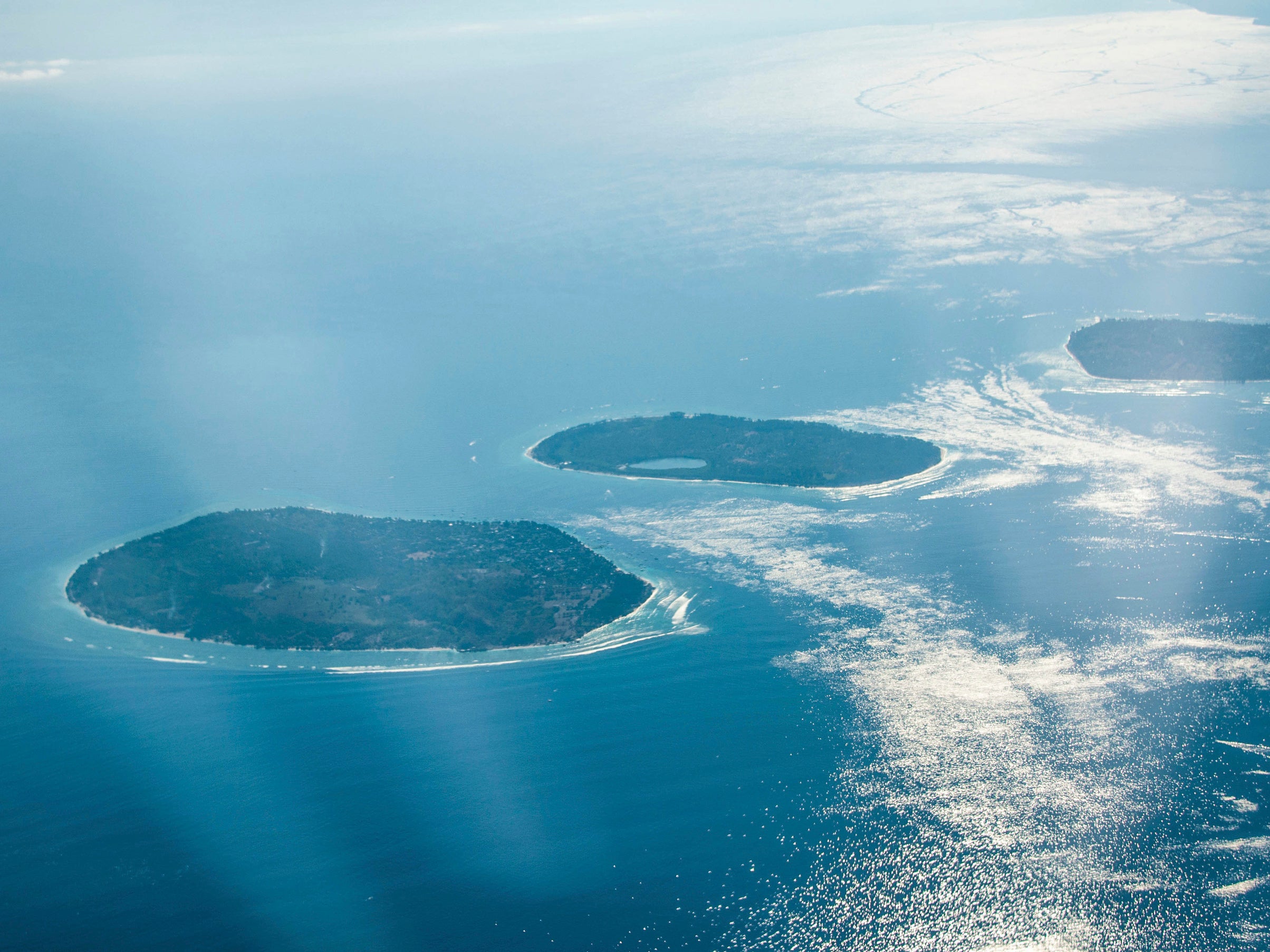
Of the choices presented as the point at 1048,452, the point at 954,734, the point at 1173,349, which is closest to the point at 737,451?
the point at 1048,452

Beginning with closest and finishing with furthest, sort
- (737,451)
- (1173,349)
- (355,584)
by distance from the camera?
(355,584) → (737,451) → (1173,349)

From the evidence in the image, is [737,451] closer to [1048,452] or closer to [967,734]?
[1048,452]

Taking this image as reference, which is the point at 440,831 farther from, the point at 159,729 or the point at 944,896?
the point at 944,896

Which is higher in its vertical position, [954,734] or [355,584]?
[355,584]

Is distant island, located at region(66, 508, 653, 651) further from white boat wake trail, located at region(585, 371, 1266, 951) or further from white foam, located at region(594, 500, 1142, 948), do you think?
white foam, located at region(594, 500, 1142, 948)

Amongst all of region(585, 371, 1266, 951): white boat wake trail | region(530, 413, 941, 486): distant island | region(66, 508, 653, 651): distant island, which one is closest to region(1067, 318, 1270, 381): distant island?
region(585, 371, 1266, 951): white boat wake trail

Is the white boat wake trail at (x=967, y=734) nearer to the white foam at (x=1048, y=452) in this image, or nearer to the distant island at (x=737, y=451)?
the white foam at (x=1048, y=452)
